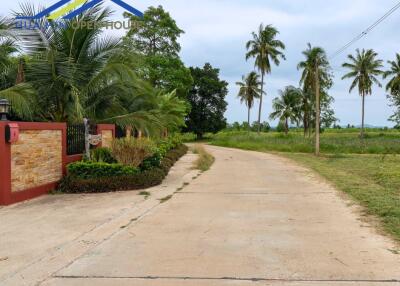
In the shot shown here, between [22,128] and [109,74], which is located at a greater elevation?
[109,74]

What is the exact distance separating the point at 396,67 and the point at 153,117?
45.2 meters

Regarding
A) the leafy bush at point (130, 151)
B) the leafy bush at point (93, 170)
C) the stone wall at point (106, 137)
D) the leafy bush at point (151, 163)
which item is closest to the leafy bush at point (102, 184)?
the leafy bush at point (93, 170)

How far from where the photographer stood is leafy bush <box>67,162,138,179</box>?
39.3 feet

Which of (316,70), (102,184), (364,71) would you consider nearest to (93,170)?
(102,184)

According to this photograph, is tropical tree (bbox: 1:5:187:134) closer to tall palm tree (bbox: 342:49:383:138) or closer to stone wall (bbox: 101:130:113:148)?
stone wall (bbox: 101:130:113:148)

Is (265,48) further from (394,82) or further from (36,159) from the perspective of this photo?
(36,159)

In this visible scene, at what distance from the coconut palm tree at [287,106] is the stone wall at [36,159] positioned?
5076 cm

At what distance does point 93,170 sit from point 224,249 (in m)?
6.87

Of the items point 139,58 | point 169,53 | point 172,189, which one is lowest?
point 172,189

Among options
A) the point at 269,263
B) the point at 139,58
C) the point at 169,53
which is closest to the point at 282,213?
the point at 269,263

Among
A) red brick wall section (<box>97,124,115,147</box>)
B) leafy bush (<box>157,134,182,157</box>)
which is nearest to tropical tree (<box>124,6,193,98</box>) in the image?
leafy bush (<box>157,134,182,157</box>)

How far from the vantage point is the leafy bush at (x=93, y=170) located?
12.0 metres

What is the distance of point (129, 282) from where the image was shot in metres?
4.66

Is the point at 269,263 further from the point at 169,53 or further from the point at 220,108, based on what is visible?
the point at 220,108
